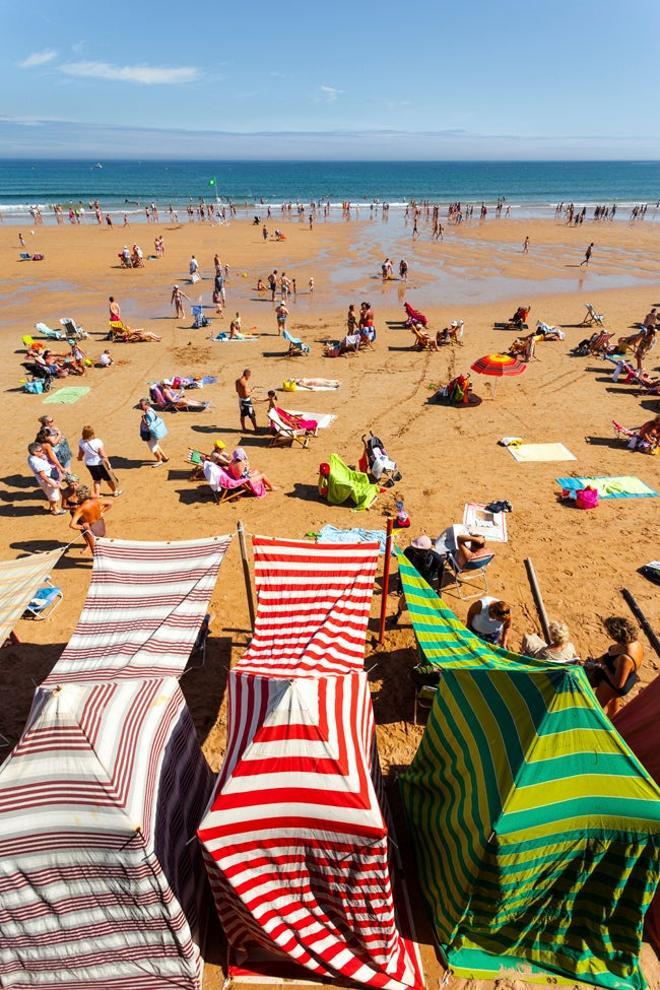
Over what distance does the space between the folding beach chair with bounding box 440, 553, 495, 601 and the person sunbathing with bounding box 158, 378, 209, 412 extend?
380 inches

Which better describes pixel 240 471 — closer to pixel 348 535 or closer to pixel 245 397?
pixel 245 397

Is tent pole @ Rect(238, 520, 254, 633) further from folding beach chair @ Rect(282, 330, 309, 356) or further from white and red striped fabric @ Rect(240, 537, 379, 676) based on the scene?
folding beach chair @ Rect(282, 330, 309, 356)

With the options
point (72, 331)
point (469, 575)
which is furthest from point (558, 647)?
point (72, 331)

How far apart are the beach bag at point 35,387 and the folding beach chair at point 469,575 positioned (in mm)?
14715

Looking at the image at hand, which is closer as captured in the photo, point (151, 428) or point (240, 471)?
point (240, 471)

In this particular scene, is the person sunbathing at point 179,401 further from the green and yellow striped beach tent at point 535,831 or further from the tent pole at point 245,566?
the green and yellow striped beach tent at point 535,831

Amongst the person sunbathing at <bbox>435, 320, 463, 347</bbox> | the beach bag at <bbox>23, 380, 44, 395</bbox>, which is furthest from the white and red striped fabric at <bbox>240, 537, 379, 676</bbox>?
the person sunbathing at <bbox>435, 320, 463, 347</bbox>

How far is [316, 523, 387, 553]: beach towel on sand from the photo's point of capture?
935 cm

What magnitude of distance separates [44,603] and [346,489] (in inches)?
231

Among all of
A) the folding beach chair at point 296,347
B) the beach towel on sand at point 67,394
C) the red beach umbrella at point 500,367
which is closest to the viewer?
the red beach umbrella at point 500,367

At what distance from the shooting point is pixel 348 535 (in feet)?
31.2

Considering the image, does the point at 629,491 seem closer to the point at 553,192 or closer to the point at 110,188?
the point at 553,192

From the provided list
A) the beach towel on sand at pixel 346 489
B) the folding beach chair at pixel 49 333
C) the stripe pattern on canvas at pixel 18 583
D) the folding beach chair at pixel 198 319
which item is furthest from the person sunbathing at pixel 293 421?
the folding beach chair at pixel 49 333

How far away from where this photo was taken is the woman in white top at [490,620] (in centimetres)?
621
